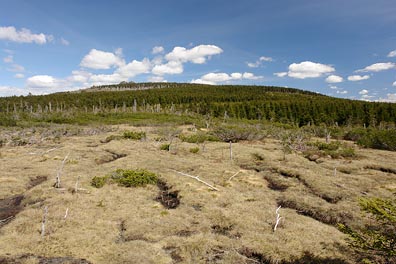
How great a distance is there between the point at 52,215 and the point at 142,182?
6.30 meters

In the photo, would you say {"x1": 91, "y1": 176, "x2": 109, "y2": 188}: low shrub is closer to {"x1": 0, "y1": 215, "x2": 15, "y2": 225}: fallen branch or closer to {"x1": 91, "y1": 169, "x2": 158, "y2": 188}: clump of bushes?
{"x1": 91, "y1": 169, "x2": 158, "y2": 188}: clump of bushes

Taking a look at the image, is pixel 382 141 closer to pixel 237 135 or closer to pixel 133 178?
pixel 237 135

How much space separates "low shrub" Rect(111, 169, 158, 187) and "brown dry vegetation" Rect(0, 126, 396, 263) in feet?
2.02

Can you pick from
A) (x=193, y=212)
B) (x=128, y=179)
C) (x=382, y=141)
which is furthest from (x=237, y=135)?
(x=193, y=212)

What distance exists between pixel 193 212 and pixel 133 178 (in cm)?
603

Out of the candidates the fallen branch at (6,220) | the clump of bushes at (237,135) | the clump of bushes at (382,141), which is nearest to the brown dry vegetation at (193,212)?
the fallen branch at (6,220)

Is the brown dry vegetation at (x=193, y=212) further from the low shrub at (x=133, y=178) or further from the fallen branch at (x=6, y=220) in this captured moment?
the low shrub at (x=133, y=178)

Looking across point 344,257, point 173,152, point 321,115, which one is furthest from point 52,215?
point 321,115

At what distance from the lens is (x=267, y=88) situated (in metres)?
190

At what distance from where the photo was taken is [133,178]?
19094 mm

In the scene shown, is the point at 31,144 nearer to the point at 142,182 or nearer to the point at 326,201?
the point at 142,182

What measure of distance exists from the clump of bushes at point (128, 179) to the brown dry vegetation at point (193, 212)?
604mm

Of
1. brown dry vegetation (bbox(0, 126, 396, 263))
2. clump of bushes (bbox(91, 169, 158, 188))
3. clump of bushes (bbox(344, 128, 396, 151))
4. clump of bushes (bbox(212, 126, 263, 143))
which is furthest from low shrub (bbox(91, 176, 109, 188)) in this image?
clump of bushes (bbox(344, 128, 396, 151))

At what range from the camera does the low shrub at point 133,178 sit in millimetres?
18734
